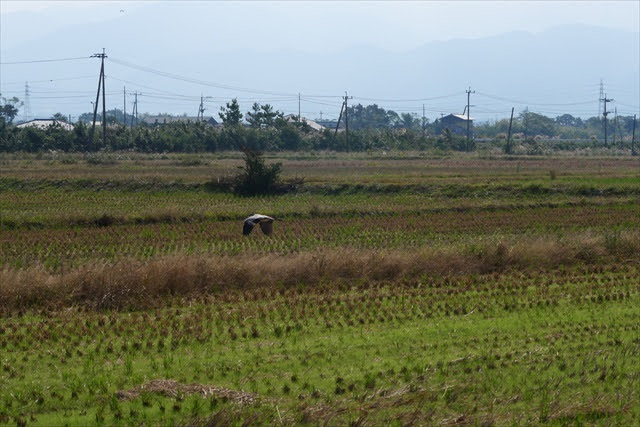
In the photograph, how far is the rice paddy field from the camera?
811 centimetres

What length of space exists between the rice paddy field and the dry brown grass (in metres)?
0.03

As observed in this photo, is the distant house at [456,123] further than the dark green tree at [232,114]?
Yes

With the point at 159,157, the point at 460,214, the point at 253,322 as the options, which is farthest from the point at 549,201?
the point at 159,157

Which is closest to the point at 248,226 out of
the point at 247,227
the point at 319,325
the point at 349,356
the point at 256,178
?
the point at 247,227

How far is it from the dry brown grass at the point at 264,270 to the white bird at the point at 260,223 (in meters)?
5.72

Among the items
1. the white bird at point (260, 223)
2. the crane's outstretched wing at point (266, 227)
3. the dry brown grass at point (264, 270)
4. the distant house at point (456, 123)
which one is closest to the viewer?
the dry brown grass at point (264, 270)

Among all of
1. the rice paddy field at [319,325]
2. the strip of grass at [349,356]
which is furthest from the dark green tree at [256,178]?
the strip of grass at [349,356]

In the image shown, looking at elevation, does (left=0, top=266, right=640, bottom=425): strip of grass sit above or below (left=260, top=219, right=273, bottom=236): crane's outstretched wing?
below

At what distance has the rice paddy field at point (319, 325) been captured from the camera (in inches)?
319

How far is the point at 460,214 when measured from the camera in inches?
1081

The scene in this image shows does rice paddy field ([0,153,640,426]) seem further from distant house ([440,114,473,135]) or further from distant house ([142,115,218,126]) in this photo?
distant house ([440,114,473,135])

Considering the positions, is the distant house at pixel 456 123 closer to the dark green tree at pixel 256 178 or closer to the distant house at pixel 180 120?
the distant house at pixel 180 120

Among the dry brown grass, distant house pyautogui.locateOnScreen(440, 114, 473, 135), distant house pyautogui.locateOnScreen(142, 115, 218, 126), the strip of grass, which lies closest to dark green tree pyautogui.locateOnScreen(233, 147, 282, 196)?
the dry brown grass

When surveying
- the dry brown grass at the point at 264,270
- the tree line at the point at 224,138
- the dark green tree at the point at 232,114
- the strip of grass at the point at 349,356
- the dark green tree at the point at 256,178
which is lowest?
the strip of grass at the point at 349,356
